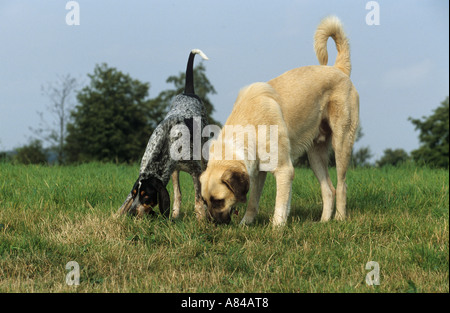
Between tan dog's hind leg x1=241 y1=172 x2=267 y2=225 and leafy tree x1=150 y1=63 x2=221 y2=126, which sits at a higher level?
leafy tree x1=150 y1=63 x2=221 y2=126

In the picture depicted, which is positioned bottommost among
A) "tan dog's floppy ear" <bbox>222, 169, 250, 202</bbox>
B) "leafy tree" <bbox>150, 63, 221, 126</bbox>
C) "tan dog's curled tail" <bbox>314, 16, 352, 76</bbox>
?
"tan dog's floppy ear" <bbox>222, 169, 250, 202</bbox>

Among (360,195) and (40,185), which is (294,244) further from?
(40,185)

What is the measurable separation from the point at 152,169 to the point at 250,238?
1800 millimetres

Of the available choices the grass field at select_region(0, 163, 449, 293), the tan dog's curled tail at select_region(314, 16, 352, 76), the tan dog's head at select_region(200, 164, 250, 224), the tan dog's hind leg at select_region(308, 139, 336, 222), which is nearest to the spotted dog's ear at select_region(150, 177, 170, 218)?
the grass field at select_region(0, 163, 449, 293)

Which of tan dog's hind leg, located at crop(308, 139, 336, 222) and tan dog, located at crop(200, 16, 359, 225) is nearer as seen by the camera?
tan dog, located at crop(200, 16, 359, 225)

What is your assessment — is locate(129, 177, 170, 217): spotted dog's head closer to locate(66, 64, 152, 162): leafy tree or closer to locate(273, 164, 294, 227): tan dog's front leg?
locate(273, 164, 294, 227): tan dog's front leg

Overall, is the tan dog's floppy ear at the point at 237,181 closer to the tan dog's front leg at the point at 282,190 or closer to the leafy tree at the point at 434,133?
the tan dog's front leg at the point at 282,190

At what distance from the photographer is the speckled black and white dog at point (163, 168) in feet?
19.8

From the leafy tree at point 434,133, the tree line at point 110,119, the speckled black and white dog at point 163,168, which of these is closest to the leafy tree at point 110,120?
the tree line at point 110,119

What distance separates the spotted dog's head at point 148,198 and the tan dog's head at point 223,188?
783 millimetres

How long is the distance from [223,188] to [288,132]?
5.19 feet

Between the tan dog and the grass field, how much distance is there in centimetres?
46

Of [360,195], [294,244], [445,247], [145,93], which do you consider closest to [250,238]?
[294,244]

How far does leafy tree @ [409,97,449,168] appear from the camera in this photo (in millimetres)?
50578
